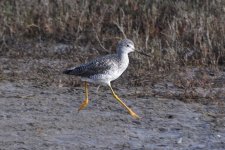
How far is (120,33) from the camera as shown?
11.2 m

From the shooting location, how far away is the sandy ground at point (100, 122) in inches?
276

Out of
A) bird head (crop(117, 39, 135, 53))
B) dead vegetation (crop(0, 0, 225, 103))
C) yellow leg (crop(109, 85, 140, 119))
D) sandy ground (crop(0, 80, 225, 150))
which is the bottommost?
sandy ground (crop(0, 80, 225, 150))

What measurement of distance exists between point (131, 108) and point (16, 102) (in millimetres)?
1381

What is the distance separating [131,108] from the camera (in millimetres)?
8344

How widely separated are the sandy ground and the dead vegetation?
2.08 ft

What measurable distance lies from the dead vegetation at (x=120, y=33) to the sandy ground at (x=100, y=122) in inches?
24.9

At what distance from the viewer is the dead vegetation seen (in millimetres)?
9766

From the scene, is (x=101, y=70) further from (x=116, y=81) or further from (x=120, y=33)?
(x=120, y=33)

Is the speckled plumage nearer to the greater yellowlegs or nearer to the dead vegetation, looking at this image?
the greater yellowlegs

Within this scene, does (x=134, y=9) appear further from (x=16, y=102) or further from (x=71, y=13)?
(x=16, y=102)

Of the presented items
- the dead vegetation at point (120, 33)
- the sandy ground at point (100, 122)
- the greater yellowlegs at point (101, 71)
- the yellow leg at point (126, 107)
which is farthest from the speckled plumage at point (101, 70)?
the dead vegetation at point (120, 33)

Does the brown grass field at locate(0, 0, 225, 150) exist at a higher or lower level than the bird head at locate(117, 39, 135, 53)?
lower

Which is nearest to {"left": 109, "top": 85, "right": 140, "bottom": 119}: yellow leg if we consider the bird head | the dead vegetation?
the bird head

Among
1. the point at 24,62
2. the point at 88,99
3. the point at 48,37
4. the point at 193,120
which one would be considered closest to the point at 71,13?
A: the point at 48,37
